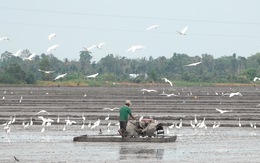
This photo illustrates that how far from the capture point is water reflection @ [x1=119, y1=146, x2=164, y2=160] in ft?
87.1

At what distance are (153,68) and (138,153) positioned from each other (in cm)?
13771

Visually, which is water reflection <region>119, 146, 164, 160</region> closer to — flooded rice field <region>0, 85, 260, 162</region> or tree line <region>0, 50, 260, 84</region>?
flooded rice field <region>0, 85, 260, 162</region>

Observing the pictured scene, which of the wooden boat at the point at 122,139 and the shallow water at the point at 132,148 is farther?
the wooden boat at the point at 122,139

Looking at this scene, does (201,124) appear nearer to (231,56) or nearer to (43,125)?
(43,125)

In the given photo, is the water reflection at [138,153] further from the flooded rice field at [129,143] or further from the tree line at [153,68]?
the tree line at [153,68]

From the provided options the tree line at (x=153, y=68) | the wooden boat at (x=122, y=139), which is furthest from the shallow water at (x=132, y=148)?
the tree line at (x=153, y=68)

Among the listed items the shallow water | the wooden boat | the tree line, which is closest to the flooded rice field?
the shallow water

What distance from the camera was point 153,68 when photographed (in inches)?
6506

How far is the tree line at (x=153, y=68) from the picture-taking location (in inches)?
5438

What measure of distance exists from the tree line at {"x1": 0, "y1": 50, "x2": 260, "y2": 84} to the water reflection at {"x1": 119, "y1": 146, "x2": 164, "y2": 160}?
10084 centimetres

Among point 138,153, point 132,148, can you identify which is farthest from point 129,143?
point 138,153

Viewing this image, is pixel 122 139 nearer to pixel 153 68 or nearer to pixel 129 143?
pixel 129 143

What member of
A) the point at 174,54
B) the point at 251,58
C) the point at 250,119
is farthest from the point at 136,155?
the point at 251,58

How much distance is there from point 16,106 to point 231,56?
138 meters
